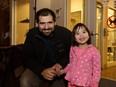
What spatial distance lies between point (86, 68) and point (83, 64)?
4cm

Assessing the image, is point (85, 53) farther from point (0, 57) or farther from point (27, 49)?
point (0, 57)

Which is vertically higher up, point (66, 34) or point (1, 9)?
point (1, 9)

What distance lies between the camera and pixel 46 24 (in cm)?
176

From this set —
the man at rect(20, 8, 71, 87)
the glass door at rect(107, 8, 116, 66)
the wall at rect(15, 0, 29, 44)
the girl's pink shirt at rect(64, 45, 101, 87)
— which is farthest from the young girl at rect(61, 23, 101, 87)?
the wall at rect(15, 0, 29, 44)

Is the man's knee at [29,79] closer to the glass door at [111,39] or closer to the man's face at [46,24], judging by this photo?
the man's face at [46,24]

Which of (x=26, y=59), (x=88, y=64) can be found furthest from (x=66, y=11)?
(x=88, y=64)

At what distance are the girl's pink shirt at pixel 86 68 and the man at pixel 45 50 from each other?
0.46 ft

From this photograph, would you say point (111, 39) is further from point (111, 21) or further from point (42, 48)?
point (42, 48)

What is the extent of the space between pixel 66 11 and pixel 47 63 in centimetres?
146

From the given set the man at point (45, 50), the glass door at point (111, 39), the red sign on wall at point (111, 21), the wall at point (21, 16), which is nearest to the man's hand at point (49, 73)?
the man at point (45, 50)

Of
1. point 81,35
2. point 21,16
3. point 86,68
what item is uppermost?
point 21,16

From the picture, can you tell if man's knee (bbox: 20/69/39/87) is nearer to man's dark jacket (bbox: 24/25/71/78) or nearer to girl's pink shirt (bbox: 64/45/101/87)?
man's dark jacket (bbox: 24/25/71/78)

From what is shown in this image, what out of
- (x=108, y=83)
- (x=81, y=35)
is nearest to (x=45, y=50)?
(x=81, y=35)

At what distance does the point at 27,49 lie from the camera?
6.17 ft
